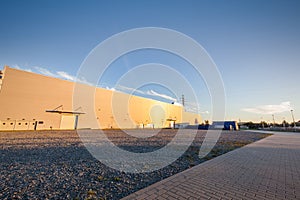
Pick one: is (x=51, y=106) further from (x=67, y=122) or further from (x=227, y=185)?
(x=227, y=185)

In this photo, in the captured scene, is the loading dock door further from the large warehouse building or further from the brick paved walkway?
the brick paved walkway

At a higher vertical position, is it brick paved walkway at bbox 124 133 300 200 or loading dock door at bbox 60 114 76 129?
loading dock door at bbox 60 114 76 129

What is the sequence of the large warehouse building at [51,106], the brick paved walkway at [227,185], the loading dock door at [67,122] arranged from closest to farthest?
the brick paved walkway at [227,185]
the large warehouse building at [51,106]
the loading dock door at [67,122]

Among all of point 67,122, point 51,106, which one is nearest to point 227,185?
point 51,106

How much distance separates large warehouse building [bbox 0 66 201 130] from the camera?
792 inches

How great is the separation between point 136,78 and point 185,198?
13.4 m

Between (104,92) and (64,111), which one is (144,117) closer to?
(104,92)

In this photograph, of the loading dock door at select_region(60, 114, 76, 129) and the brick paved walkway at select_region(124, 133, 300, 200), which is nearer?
the brick paved walkway at select_region(124, 133, 300, 200)

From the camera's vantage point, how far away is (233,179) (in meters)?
3.56

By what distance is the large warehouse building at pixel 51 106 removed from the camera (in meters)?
20.1

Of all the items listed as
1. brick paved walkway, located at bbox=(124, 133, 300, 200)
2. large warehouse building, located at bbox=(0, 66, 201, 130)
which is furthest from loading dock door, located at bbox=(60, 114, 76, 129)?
brick paved walkway, located at bbox=(124, 133, 300, 200)

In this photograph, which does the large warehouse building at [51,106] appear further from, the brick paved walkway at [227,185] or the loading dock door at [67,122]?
the brick paved walkway at [227,185]

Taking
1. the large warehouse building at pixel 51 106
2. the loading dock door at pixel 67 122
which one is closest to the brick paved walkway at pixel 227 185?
the large warehouse building at pixel 51 106

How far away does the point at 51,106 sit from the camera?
78.0 feet
